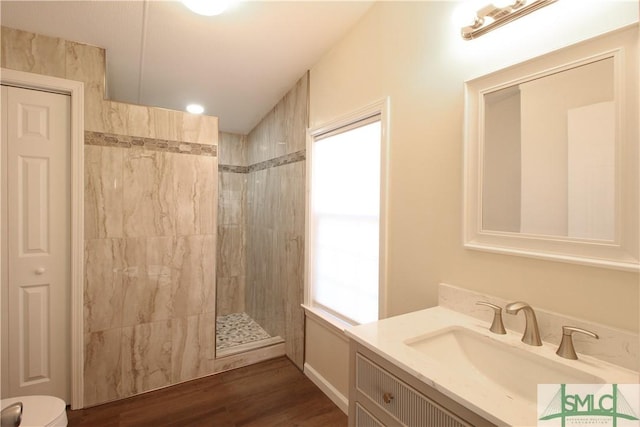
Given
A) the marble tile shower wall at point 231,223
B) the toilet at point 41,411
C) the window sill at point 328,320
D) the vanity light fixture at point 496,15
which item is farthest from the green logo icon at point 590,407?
the marble tile shower wall at point 231,223

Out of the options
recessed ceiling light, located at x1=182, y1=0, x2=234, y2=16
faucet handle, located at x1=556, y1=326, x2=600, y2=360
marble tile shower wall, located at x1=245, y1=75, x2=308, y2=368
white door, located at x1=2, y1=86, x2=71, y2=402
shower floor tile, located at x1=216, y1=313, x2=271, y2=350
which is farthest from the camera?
shower floor tile, located at x1=216, y1=313, x2=271, y2=350

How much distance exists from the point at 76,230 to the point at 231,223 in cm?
180

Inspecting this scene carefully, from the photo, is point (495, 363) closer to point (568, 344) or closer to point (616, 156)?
point (568, 344)

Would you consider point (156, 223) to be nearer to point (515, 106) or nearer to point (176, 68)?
point (176, 68)

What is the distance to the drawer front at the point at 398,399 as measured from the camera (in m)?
0.84

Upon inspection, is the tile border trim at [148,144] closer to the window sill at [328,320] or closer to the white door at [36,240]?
the white door at [36,240]

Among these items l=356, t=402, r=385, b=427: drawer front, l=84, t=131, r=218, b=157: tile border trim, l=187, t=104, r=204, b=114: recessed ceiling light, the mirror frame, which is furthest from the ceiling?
l=356, t=402, r=385, b=427: drawer front

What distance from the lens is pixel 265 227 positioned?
10.8 feet

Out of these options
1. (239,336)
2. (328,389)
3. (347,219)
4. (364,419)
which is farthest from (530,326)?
(239,336)

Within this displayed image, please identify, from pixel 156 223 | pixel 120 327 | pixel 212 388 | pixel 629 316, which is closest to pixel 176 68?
pixel 156 223

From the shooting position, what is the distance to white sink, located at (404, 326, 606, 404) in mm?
933

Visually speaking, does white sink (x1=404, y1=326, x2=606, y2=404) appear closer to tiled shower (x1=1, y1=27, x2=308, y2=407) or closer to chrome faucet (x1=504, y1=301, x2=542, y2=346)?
chrome faucet (x1=504, y1=301, x2=542, y2=346)

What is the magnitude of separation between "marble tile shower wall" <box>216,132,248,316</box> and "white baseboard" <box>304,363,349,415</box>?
1.61m

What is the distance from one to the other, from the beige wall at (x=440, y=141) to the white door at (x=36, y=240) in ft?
6.52
